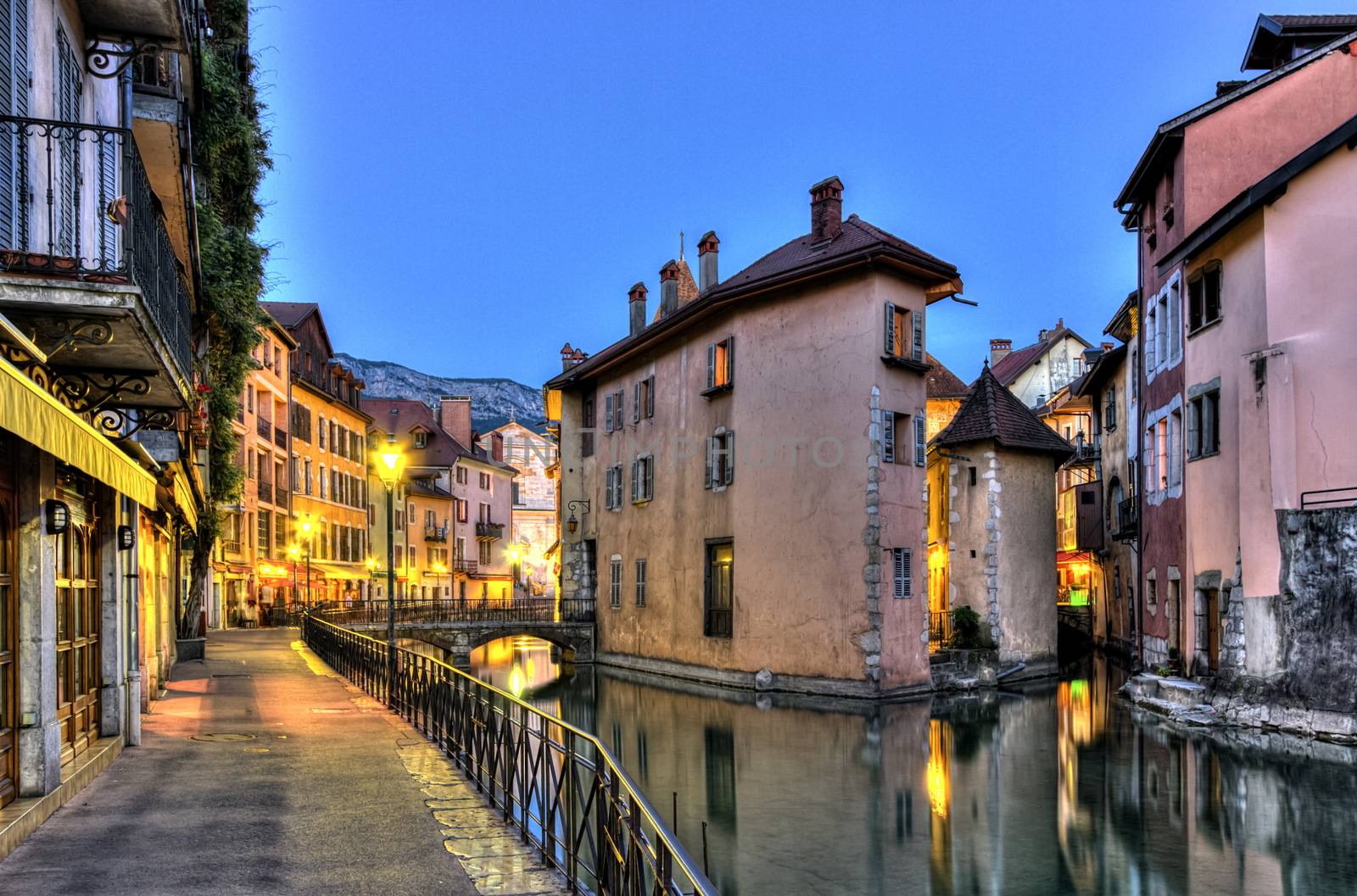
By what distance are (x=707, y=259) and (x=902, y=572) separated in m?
12.3

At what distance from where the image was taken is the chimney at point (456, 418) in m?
75.2

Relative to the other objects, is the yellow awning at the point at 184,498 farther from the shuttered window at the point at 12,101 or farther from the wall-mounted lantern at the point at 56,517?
the shuttered window at the point at 12,101

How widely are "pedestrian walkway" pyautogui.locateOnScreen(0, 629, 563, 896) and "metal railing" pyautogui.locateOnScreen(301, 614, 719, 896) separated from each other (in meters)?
0.23

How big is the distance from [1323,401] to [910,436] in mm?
9685

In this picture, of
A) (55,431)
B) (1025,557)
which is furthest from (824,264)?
(55,431)

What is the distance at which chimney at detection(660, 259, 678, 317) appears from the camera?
3819 cm

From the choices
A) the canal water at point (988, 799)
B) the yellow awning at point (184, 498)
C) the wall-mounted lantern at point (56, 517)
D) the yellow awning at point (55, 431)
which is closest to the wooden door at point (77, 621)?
the wall-mounted lantern at point (56, 517)

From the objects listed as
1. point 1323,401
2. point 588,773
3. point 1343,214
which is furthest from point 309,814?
point 1343,214

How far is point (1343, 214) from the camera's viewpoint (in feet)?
61.9

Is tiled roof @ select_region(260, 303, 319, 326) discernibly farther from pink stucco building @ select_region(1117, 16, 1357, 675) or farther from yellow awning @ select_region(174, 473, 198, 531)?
pink stucco building @ select_region(1117, 16, 1357, 675)

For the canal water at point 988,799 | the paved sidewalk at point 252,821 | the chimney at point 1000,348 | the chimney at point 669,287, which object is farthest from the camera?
the chimney at point 1000,348

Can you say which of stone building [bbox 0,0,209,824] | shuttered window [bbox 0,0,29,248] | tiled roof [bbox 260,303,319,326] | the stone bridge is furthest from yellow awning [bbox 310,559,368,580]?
shuttered window [bbox 0,0,29,248]

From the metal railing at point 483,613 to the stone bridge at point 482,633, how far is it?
0.25 metres

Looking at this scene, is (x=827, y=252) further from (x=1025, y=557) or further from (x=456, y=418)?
(x=456, y=418)
